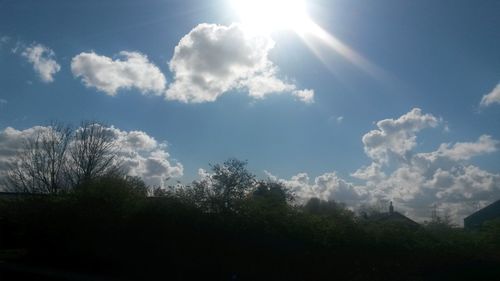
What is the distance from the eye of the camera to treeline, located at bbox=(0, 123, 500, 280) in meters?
13.8

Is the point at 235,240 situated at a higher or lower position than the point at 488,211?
lower

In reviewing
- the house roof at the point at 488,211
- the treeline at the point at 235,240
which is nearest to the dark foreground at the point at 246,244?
the treeline at the point at 235,240

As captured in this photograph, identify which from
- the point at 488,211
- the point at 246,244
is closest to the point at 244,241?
the point at 246,244

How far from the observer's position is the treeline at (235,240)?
13.8 metres

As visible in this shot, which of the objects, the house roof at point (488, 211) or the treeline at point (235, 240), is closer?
the treeline at point (235, 240)

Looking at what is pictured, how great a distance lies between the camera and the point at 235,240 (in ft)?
49.8

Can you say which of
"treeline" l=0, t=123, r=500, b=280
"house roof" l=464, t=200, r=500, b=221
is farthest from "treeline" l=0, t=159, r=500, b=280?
"house roof" l=464, t=200, r=500, b=221

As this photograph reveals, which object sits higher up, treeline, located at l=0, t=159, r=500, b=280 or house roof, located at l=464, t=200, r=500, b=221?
house roof, located at l=464, t=200, r=500, b=221

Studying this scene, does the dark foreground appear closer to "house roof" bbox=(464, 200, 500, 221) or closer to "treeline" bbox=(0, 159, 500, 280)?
"treeline" bbox=(0, 159, 500, 280)

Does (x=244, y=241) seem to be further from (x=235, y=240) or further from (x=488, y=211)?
(x=488, y=211)

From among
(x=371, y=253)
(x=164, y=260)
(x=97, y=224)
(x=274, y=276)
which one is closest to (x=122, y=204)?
(x=97, y=224)

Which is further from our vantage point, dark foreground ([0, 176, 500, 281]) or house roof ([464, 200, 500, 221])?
house roof ([464, 200, 500, 221])

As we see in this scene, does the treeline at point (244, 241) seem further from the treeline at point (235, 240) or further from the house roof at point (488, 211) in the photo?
the house roof at point (488, 211)

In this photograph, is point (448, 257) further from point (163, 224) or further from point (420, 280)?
point (163, 224)
